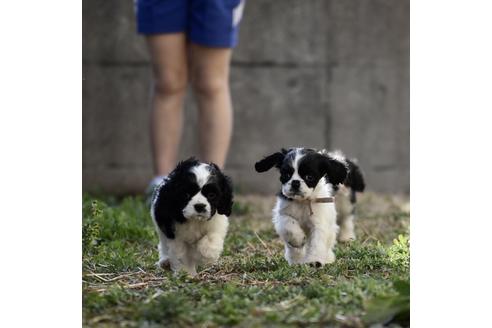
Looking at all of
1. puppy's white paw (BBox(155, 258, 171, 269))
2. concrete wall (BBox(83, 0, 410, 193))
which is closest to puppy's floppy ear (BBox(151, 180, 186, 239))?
puppy's white paw (BBox(155, 258, 171, 269))

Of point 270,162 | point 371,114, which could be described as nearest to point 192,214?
point 270,162

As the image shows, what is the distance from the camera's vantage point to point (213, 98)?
7.51 m

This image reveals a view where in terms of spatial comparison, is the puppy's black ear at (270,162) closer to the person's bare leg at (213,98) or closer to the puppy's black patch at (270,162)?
the puppy's black patch at (270,162)

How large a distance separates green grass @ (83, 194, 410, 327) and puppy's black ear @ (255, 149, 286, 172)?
511 millimetres

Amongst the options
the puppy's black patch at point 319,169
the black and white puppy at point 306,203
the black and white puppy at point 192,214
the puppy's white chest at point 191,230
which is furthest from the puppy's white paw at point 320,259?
the puppy's white chest at point 191,230

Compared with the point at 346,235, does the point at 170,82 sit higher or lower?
higher

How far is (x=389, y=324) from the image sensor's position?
398 cm

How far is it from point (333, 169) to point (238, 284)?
1045mm

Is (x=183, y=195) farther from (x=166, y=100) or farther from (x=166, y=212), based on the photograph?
(x=166, y=100)

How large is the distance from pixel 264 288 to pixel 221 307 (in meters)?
0.48

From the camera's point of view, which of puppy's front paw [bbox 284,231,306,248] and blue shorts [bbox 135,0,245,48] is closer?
puppy's front paw [bbox 284,231,306,248]

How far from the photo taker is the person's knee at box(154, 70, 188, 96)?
7480 mm

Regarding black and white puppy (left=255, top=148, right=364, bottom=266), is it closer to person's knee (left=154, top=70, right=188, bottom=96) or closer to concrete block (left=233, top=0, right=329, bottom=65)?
person's knee (left=154, top=70, right=188, bottom=96)
